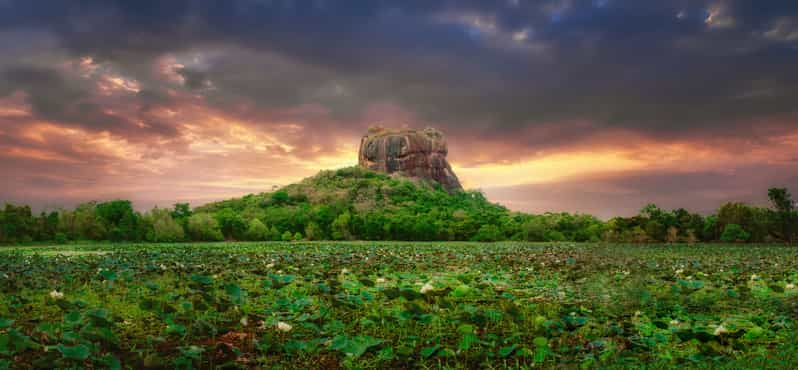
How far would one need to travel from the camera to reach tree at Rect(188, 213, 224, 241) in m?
42.9

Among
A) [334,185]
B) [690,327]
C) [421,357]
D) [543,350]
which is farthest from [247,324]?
[334,185]

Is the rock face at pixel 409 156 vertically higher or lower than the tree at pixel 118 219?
higher

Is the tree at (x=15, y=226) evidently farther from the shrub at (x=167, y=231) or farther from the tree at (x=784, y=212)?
the tree at (x=784, y=212)

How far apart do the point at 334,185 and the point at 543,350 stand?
285 ft

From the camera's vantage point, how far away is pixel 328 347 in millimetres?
4750

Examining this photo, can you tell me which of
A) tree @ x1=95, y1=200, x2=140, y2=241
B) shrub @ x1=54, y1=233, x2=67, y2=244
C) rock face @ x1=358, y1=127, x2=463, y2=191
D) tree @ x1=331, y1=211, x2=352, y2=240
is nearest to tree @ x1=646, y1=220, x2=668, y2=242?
→ tree @ x1=331, y1=211, x2=352, y2=240

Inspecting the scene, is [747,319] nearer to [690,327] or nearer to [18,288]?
[690,327]

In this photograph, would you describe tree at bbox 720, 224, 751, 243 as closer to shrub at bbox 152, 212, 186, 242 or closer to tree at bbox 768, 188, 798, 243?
tree at bbox 768, 188, 798, 243

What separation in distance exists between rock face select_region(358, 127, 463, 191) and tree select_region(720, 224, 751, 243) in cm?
8153

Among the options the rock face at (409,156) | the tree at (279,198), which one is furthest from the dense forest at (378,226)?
the rock face at (409,156)

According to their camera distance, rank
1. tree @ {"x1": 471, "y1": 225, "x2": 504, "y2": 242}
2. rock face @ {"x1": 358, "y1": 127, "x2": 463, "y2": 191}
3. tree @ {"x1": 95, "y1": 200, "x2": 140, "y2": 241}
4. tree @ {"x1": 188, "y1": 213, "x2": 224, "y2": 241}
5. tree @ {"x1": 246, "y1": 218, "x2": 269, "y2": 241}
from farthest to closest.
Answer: rock face @ {"x1": 358, "y1": 127, "x2": 463, "y2": 191}
tree @ {"x1": 246, "y1": 218, "x2": 269, "y2": 241}
tree @ {"x1": 471, "y1": 225, "x2": 504, "y2": 242}
tree @ {"x1": 188, "y1": 213, "x2": 224, "y2": 241}
tree @ {"x1": 95, "y1": 200, "x2": 140, "y2": 241}

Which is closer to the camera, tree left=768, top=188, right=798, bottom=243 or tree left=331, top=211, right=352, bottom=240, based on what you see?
tree left=768, top=188, right=798, bottom=243

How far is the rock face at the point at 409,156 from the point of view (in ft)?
374

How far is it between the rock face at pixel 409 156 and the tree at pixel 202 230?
70571 millimetres
